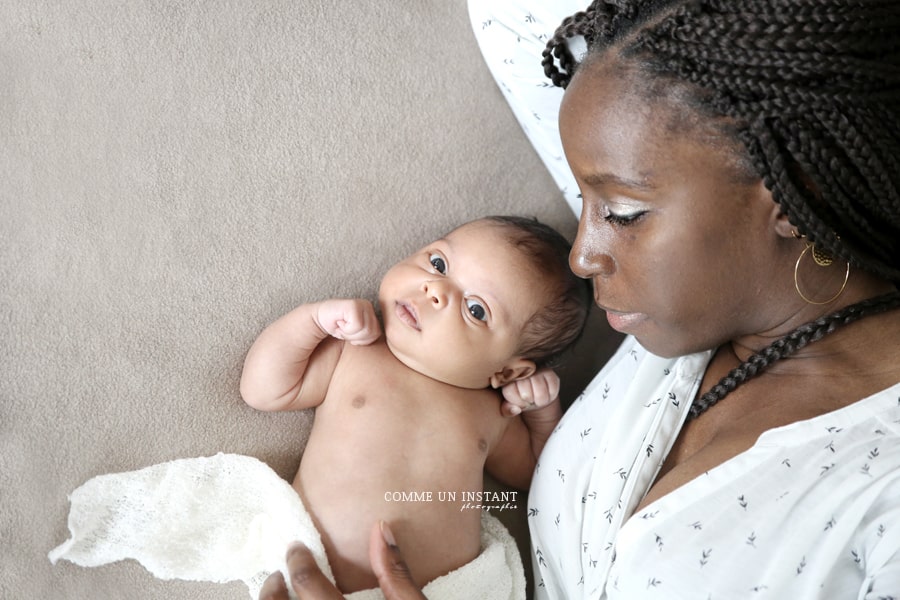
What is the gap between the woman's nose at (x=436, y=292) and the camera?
1611 mm

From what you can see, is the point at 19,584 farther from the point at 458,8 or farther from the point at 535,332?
the point at 458,8

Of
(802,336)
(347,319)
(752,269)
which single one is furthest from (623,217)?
(347,319)

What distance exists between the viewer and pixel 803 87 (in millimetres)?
1112

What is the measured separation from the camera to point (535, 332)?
5.53 feet

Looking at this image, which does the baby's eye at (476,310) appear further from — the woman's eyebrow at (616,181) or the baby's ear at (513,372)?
the woman's eyebrow at (616,181)

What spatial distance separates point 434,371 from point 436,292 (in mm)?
171

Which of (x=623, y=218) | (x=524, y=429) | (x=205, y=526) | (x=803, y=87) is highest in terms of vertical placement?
(x=803, y=87)

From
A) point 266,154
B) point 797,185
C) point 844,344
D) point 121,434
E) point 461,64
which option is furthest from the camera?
point 461,64

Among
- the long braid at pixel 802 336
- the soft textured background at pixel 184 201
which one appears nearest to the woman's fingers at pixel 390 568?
the soft textured background at pixel 184 201

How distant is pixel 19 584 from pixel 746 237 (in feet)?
4.31

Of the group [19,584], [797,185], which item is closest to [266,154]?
[19,584]

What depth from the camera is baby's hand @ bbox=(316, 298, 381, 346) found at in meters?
1.57

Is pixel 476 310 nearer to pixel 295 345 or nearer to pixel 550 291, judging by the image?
pixel 550 291

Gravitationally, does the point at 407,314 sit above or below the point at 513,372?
above
